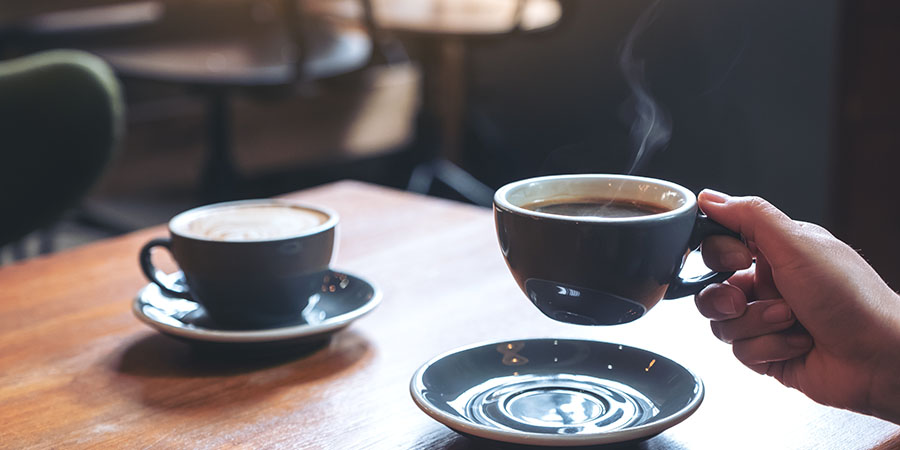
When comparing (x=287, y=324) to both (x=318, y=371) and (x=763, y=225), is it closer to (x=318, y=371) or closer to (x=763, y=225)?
(x=318, y=371)

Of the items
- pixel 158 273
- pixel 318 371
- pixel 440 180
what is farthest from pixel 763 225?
pixel 440 180

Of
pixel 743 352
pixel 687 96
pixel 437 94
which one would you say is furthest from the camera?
pixel 687 96

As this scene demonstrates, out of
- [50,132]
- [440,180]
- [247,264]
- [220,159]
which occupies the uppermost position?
[247,264]

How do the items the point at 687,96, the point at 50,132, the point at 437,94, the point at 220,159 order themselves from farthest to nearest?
the point at 687,96
the point at 437,94
the point at 220,159
the point at 50,132

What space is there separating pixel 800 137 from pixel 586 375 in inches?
79.2

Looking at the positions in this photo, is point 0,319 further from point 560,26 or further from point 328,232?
point 560,26

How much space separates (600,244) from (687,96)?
2.25 meters

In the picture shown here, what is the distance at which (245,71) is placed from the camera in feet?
6.22

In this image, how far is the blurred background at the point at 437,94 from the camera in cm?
207

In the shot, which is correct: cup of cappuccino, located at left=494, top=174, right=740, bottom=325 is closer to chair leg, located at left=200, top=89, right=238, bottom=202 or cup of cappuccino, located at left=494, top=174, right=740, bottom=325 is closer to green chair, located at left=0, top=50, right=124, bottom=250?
green chair, located at left=0, top=50, right=124, bottom=250

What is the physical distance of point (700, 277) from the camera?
0.59 metres

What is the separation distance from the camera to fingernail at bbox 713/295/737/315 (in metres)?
0.62

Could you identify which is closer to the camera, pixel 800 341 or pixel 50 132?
pixel 800 341

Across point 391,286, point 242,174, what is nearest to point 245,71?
point 242,174
